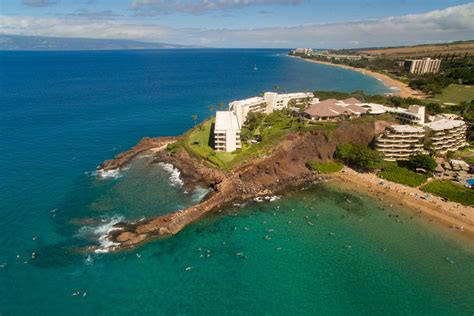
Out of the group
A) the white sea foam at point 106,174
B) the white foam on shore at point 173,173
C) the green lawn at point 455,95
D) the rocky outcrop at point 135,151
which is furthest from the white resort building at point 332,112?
the green lawn at point 455,95

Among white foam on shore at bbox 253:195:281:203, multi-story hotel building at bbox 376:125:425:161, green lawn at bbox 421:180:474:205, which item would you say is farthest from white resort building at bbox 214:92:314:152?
green lawn at bbox 421:180:474:205

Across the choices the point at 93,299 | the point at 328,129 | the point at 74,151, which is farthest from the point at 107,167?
the point at 328,129

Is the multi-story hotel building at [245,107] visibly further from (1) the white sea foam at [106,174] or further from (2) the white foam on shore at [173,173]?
(1) the white sea foam at [106,174]

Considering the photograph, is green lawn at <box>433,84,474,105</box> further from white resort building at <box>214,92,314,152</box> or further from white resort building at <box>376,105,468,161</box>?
white resort building at <box>214,92,314,152</box>

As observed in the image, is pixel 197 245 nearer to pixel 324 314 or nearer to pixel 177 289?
pixel 177 289

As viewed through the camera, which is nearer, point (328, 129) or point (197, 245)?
point (197, 245)

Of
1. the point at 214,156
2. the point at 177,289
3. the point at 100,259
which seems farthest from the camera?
the point at 214,156
